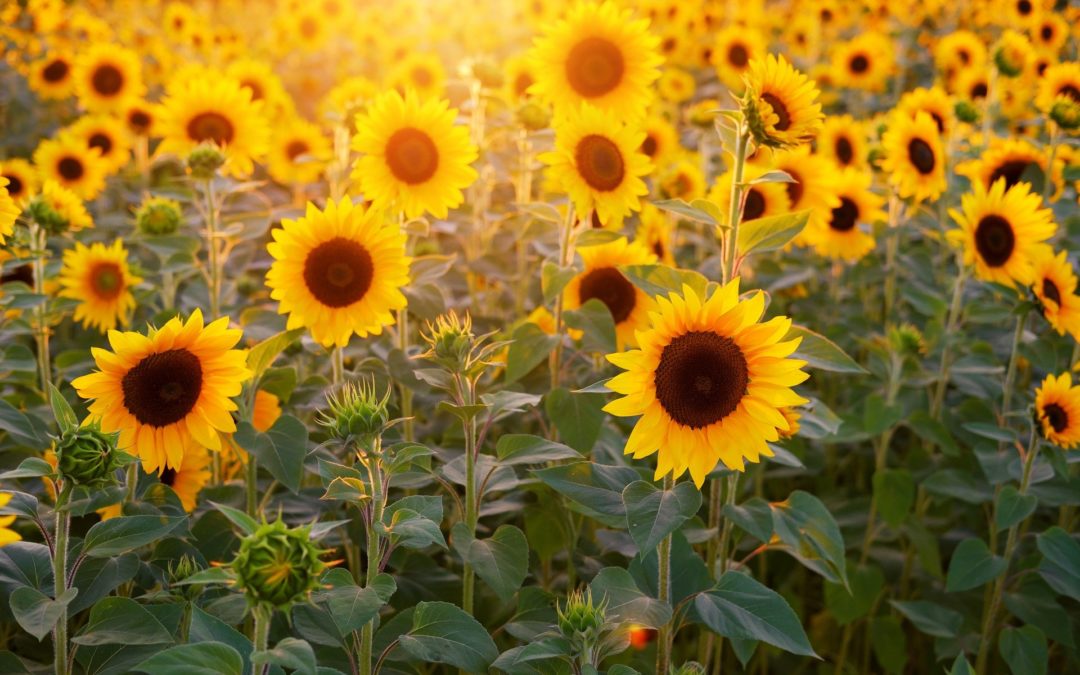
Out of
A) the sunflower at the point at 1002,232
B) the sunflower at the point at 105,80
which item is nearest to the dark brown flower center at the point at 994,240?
the sunflower at the point at 1002,232

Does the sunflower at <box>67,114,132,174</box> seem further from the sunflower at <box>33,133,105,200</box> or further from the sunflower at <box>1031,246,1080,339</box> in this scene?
the sunflower at <box>1031,246,1080,339</box>

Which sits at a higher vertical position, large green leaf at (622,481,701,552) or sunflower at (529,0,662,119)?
sunflower at (529,0,662,119)

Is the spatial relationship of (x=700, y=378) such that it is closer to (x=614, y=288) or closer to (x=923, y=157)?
(x=614, y=288)

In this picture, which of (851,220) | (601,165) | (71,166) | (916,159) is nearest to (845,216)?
(851,220)

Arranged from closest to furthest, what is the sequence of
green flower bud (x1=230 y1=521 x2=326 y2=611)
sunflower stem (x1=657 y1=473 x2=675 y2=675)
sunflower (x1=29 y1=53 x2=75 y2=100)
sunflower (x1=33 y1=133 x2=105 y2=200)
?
green flower bud (x1=230 y1=521 x2=326 y2=611) → sunflower stem (x1=657 y1=473 x2=675 y2=675) → sunflower (x1=33 y1=133 x2=105 y2=200) → sunflower (x1=29 y1=53 x2=75 y2=100)

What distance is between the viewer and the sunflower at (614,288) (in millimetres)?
2830

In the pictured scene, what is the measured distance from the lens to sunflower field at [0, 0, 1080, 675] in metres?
1.77

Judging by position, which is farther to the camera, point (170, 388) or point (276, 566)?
point (170, 388)

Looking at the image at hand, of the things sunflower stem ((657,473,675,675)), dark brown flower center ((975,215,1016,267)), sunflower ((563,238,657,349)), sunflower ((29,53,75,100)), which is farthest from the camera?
sunflower ((29,53,75,100))

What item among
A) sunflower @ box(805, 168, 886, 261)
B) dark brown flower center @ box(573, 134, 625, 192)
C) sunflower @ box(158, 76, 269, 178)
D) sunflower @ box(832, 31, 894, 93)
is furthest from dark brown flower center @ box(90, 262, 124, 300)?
sunflower @ box(832, 31, 894, 93)

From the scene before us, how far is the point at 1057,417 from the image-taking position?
8.15ft

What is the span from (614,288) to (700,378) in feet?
3.51

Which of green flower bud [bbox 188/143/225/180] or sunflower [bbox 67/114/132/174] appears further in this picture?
sunflower [bbox 67/114/132/174]

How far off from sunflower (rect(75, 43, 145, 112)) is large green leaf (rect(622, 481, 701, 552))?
419 cm
